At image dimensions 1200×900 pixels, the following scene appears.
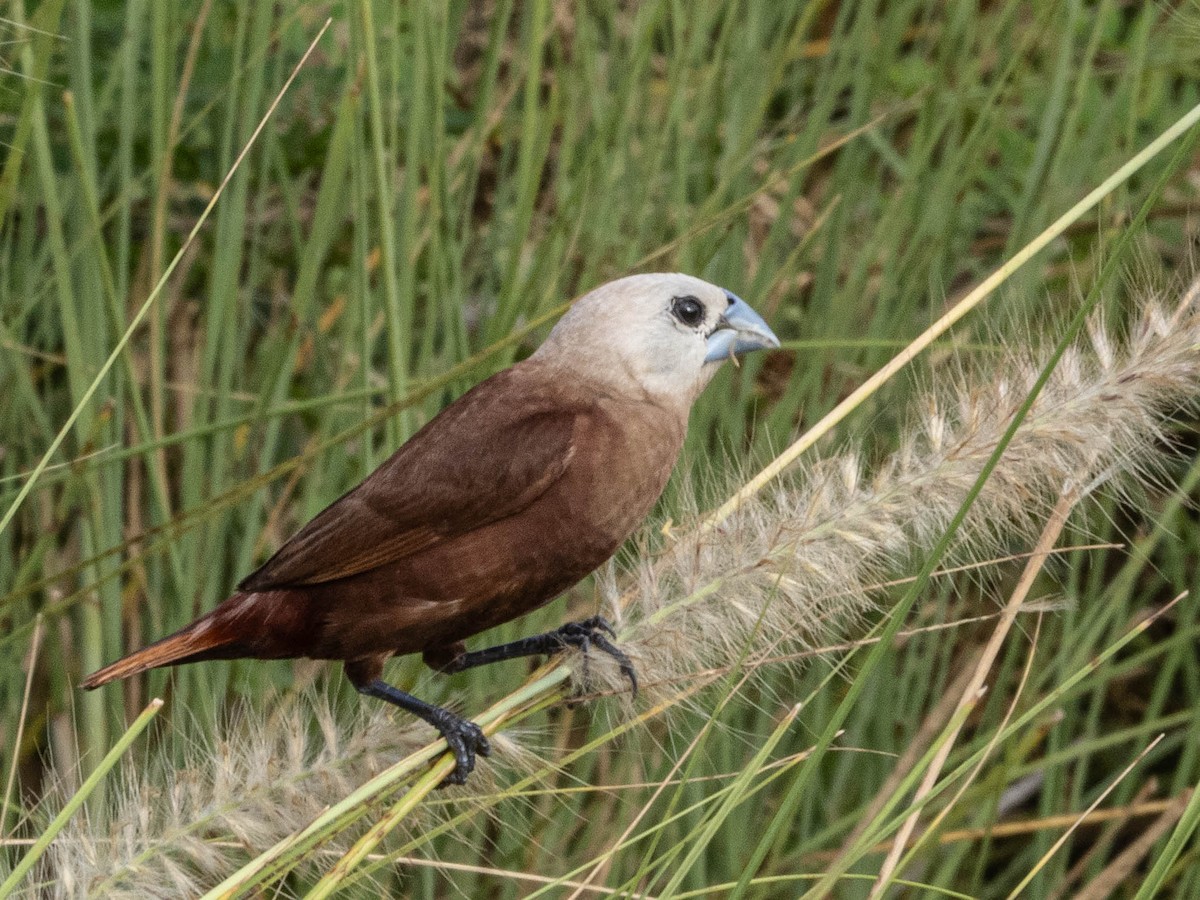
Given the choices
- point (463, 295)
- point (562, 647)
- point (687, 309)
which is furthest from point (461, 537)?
point (463, 295)

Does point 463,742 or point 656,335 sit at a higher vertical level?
point 656,335

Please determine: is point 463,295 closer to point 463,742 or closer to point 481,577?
point 481,577

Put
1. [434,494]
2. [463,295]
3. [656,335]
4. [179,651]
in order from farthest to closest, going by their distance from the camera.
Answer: [463,295] < [656,335] < [434,494] < [179,651]

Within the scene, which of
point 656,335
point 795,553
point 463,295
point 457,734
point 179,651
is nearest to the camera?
point 795,553

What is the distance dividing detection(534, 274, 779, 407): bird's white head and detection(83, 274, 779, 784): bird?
63 millimetres

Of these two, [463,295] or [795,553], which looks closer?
[795,553]

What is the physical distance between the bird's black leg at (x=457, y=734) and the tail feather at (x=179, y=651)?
24cm

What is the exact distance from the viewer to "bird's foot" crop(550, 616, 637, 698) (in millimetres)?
1645

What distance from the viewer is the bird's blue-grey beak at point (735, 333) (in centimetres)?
214

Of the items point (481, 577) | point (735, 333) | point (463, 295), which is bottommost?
point (481, 577)

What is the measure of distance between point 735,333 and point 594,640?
0.57 meters

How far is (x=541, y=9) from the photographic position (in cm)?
194

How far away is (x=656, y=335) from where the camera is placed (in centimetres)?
212

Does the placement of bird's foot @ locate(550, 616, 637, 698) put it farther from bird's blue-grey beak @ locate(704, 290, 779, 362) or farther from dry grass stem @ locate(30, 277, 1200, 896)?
bird's blue-grey beak @ locate(704, 290, 779, 362)
